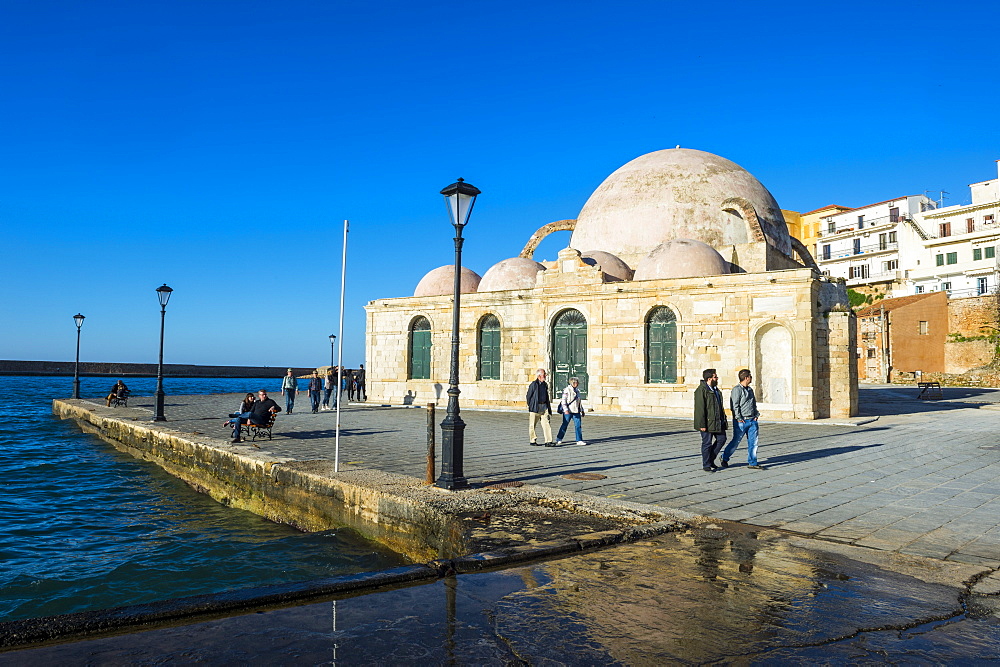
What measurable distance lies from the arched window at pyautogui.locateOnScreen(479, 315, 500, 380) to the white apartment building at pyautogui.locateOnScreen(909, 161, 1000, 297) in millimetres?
39873

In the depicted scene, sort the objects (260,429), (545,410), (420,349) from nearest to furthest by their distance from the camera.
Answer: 1. (545,410)
2. (260,429)
3. (420,349)

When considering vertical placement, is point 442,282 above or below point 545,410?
above

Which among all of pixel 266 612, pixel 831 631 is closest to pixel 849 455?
pixel 831 631

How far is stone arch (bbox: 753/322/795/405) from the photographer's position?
57.5ft

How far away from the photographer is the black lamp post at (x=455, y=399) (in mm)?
7406

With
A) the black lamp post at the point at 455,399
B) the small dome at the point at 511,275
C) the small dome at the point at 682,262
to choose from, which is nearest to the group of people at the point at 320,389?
the small dome at the point at 511,275

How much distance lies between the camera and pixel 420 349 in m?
24.7

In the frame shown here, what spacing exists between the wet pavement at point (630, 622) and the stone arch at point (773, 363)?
13.5m

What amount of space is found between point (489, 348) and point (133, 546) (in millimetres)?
15357

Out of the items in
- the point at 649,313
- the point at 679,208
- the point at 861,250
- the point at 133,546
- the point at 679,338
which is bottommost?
the point at 133,546

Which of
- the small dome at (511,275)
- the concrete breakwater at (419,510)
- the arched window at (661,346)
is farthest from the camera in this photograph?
the small dome at (511,275)

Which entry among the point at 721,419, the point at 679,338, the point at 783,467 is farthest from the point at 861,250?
the point at 721,419

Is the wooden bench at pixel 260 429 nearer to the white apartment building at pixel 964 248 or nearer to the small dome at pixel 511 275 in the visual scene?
the small dome at pixel 511 275

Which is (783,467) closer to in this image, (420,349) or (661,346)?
(661,346)
